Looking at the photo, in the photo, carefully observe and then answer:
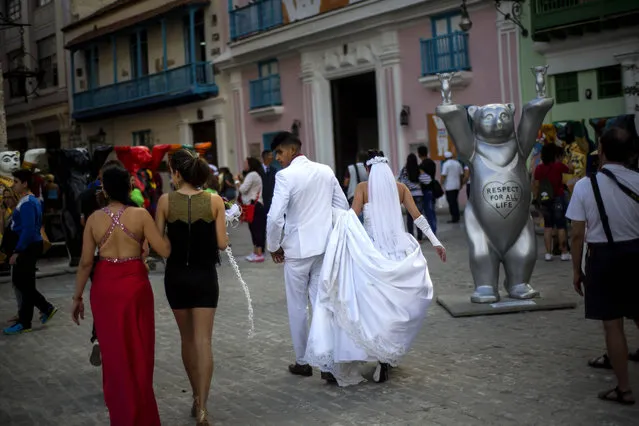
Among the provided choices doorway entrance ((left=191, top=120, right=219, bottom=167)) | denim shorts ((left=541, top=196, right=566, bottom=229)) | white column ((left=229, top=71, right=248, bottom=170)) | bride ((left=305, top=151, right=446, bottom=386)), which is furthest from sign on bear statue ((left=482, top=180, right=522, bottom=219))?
doorway entrance ((left=191, top=120, right=219, bottom=167))

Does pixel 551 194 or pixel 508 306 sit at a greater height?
pixel 551 194

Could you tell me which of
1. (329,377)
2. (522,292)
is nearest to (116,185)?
(329,377)

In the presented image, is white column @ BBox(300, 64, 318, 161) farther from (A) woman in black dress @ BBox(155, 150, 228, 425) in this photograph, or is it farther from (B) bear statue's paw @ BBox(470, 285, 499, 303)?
(A) woman in black dress @ BBox(155, 150, 228, 425)

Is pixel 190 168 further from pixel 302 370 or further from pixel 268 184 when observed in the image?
pixel 268 184

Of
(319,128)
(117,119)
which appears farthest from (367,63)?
(117,119)

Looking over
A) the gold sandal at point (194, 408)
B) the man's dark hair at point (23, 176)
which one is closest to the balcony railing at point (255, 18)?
the man's dark hair at point (23, 176)

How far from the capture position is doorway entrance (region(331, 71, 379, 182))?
2594 centimetres

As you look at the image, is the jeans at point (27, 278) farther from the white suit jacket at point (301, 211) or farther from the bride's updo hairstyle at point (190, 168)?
the bride's updo hairstyle at point (190, 168)

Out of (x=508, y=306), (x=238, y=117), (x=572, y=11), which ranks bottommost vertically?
(x=508, y=306)

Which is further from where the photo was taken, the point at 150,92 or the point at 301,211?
the point at 150,92

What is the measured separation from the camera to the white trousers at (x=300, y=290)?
631cm

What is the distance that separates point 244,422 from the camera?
5258 millimetres

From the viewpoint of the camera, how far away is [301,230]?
628 centimetres

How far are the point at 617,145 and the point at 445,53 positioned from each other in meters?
16.6
